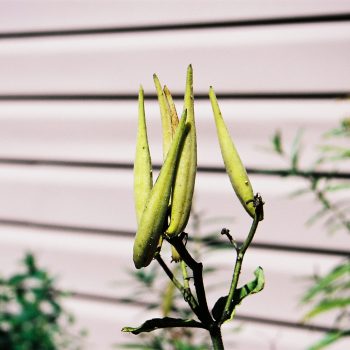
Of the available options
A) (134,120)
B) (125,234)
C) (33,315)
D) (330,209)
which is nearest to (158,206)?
(330,209)

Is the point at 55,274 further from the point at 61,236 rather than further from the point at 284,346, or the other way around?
the point at 284,346

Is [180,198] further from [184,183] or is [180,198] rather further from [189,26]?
[189,26]

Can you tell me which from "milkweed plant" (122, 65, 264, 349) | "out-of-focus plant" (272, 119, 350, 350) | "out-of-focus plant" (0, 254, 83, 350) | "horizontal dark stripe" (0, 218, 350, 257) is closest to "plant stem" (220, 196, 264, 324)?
"milkweed plant" (122, 65, 264, 349)

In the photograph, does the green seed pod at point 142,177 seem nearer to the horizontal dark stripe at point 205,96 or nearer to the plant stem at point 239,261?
the plant stem at point 239,261

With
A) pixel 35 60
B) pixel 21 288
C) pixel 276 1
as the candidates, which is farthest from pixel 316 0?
pixel 21 288

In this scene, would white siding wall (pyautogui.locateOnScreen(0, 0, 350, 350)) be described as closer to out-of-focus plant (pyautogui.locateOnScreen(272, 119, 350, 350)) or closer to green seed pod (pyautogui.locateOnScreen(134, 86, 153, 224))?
out-of-focus plant (pyautogui.locateOnScreen(272, 119, 350, 350))
